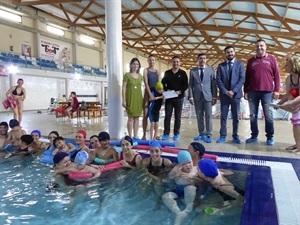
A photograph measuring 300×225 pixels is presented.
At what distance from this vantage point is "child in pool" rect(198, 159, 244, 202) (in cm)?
229

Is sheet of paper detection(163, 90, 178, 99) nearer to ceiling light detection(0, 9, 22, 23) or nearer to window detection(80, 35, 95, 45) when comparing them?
ceiling light detection(0, 9, 22, 23)

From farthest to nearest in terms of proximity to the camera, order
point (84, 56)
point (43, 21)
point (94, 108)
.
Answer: point (84, 56) < point (43, 21) < point (94, 108)

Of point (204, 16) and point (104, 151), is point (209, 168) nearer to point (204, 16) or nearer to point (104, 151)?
point (104, 151)

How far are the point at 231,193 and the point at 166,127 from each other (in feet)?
8.03

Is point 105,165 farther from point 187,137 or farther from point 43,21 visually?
point 43,21

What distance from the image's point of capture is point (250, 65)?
4.09 meters

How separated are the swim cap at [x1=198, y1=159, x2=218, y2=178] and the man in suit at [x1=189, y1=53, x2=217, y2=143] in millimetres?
1931

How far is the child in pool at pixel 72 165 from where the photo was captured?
291cm

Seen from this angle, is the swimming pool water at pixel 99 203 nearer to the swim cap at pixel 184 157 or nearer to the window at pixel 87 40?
the swim cap at pixel 184 157

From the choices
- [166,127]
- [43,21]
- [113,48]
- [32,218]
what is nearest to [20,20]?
[43,21]

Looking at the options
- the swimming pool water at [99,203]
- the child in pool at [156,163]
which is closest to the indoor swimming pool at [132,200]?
the swimming pool water at [99,203]

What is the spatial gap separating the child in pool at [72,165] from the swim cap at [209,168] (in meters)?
1.28

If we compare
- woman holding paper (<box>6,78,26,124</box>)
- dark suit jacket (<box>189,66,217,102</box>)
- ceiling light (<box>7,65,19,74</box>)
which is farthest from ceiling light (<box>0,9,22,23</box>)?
dark suit jacket (<box>189,66,217,102</box>)

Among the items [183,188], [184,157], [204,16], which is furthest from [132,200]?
[204,16]
